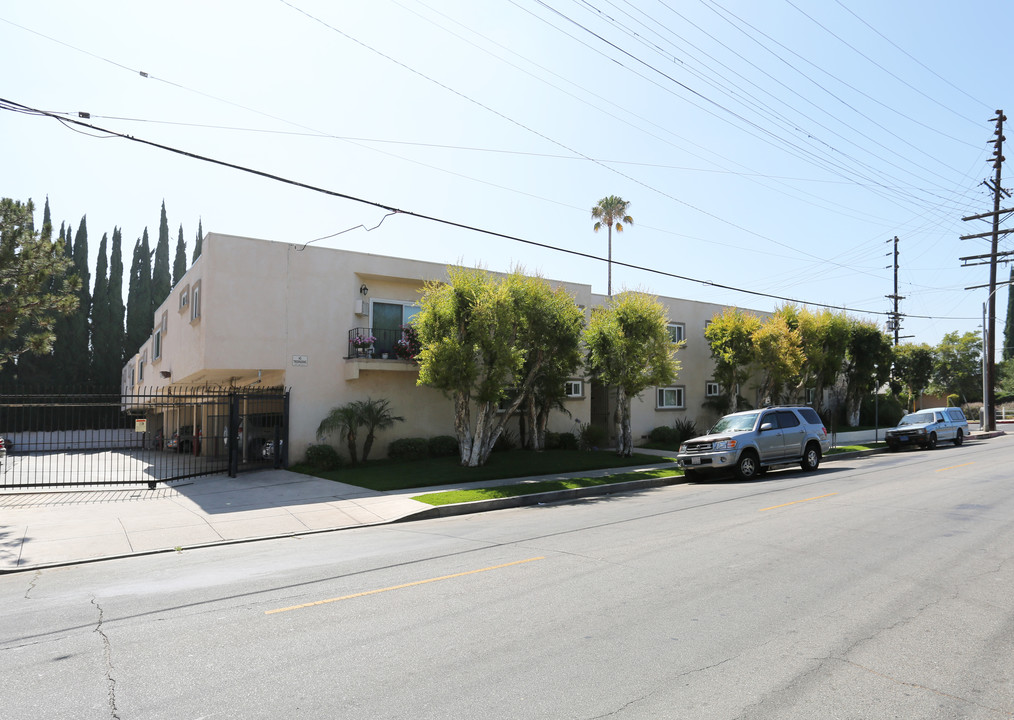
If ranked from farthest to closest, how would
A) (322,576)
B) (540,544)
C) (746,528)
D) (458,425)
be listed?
(458,425) < (746,528) < (540,544) < (322,576)

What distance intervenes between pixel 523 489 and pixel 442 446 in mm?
7200

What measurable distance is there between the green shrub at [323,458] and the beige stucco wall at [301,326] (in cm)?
75

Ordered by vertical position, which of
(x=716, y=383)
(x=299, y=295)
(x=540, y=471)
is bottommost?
(x=540, y=471)

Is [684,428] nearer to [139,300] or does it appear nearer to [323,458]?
[323,458]

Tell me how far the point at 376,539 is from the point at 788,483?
34.5 feet

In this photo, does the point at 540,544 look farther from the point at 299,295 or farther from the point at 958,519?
the point at 299,295

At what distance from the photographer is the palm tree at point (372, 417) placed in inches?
819

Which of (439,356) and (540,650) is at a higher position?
(439,356)

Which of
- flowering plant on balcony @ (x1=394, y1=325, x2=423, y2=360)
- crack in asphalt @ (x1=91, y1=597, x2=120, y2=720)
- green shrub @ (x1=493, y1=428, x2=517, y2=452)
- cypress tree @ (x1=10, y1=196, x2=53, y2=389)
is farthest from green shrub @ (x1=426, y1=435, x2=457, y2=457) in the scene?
cypress tree @ (x1=10, y1=196, x2=53, y2=389)

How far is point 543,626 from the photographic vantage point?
17.7 ft

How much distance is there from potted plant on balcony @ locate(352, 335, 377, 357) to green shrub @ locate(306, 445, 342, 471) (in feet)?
10.2

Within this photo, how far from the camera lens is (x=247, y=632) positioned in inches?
215

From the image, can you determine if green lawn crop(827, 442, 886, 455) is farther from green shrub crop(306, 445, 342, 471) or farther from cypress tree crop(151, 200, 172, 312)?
cypress tree crop(151, 200, 172, 312)

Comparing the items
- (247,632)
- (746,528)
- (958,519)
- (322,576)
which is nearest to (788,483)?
(958,519)
